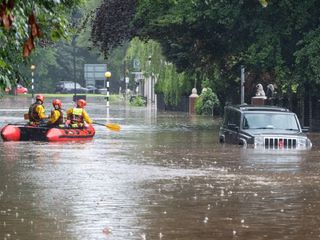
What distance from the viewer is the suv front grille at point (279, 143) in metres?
28.6

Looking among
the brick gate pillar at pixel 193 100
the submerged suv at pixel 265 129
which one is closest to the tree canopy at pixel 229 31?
the submerged suv at pixel 265 129

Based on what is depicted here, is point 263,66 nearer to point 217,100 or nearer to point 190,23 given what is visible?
point 190,23

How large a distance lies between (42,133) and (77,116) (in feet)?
4.44

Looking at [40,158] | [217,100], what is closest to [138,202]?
[40,158]

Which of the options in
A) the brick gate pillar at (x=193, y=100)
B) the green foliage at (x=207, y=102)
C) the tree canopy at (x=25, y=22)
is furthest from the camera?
the brick gate pillar at (x=193, y=100)

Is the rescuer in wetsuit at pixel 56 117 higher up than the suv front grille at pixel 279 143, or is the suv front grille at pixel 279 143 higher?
the rescuer in wetsuit at pixel 56 117

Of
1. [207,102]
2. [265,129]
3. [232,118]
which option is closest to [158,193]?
[265,129]

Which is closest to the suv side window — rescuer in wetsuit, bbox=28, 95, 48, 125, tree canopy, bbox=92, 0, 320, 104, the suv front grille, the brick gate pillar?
the suv front grille

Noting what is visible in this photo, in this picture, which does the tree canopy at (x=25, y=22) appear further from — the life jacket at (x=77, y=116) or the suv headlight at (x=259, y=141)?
the life jacket at (x=77, y=116)

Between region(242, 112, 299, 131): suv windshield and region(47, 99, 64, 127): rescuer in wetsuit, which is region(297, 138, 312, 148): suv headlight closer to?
region(242, 112, 299, 131): suv windshield

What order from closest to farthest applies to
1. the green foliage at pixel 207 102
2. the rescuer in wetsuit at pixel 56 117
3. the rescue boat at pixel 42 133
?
the rescue boat at pixel 42 133 → the rescuer in wetsuit at pixel 56 117 → the green foliage at pixel 207 102

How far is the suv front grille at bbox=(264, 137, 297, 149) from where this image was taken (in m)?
28.6

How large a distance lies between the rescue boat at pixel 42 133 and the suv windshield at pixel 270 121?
6.51 metres

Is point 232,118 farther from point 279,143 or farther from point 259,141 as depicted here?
point 279,143
